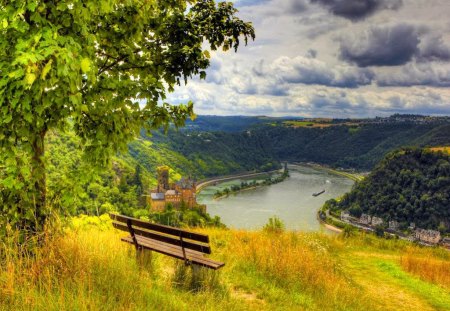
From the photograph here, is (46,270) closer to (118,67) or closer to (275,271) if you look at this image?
(118,67)

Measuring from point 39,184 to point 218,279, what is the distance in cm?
254

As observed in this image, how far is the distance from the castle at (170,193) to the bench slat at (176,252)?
70843mm

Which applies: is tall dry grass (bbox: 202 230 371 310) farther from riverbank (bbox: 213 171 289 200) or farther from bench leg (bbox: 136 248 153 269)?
riverbank (bbox: 213 171 289 200)

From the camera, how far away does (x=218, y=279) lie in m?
4.97

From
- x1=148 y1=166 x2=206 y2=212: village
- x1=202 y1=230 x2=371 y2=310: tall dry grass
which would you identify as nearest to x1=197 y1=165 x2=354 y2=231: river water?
x1=148 y1=166 x2=206 y2=212: village

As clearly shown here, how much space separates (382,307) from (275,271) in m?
1.82

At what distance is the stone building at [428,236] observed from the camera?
6781 centimetres

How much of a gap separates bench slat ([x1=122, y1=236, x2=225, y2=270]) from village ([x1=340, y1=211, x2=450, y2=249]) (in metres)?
69.6

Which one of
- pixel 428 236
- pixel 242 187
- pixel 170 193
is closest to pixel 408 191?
pixel 428 236

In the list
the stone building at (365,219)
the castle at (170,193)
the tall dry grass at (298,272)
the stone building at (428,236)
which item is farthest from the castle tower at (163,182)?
the tall dry grass at (298,272)

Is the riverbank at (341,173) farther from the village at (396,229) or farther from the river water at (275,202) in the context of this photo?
the village at (396,229)

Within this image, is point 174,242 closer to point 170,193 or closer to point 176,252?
point 176,252

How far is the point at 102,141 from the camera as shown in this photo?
12.6 ft

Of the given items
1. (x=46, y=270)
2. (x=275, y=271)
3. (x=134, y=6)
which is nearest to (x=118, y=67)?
(x=134, y=6)
